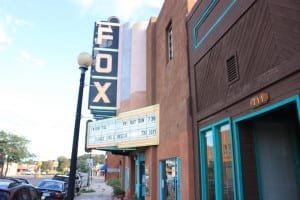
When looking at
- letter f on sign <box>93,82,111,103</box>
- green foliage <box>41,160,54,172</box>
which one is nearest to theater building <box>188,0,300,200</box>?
letter f on sign <box>93,82,111,103</box>

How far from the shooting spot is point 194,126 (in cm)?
1084

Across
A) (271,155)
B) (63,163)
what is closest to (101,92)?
(271,155)

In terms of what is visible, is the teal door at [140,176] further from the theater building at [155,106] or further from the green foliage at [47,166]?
the green foliage at [47,166]

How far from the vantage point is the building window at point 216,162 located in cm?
837

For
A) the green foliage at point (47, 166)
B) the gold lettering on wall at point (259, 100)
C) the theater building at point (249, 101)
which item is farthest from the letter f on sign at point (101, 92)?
the green foliage at point (47, 166)

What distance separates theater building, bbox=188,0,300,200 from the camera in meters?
6.35

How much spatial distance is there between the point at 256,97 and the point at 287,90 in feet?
3.30

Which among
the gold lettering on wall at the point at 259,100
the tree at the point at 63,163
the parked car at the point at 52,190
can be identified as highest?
the tree at the point at 63,163

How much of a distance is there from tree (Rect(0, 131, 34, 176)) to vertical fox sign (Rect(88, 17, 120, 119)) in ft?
223

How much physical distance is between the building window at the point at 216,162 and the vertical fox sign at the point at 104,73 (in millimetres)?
12527

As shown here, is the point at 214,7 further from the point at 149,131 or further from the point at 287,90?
the point at 149,131

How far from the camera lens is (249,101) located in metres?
7.34

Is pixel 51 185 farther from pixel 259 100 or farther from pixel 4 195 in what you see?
pixel 259 100

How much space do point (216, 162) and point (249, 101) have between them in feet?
7.76
